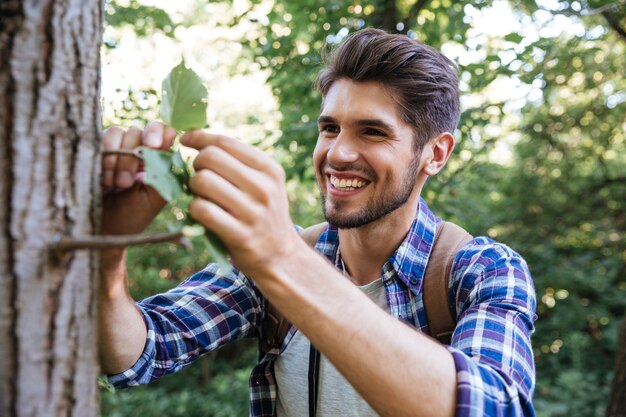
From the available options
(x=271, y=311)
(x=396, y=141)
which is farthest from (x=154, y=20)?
(x=271, y=311)

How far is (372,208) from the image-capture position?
6.71ft

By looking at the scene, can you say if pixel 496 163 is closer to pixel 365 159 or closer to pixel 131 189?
pixel 365 159

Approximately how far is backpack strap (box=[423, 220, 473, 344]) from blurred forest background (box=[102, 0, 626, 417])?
1638 millimetres

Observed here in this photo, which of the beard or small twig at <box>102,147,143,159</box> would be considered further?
the beard

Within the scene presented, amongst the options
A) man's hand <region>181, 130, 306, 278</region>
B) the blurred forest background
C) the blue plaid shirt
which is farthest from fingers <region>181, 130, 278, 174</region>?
the blurred forest background

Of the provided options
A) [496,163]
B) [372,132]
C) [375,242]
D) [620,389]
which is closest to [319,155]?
[372,132]

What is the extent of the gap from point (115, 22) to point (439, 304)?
9.54 feet

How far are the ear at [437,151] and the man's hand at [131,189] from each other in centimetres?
146

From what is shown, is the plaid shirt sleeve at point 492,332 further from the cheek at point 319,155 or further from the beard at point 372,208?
the cheek at point 319,155

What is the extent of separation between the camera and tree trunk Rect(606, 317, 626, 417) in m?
3.17

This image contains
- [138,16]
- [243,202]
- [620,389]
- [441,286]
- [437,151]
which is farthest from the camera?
[138,16]

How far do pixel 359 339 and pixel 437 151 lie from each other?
149 centimetres

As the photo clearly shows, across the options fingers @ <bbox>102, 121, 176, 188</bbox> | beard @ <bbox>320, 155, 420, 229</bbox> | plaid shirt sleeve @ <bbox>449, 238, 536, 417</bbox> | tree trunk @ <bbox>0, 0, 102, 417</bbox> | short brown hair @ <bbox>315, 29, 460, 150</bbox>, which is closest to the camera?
tree trunk @ <bbox>0, 0, 102, 417</bbox>

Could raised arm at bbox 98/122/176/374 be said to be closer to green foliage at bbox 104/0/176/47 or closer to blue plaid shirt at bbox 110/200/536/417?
blue plaid shirt at bbox 110/200/536/417
